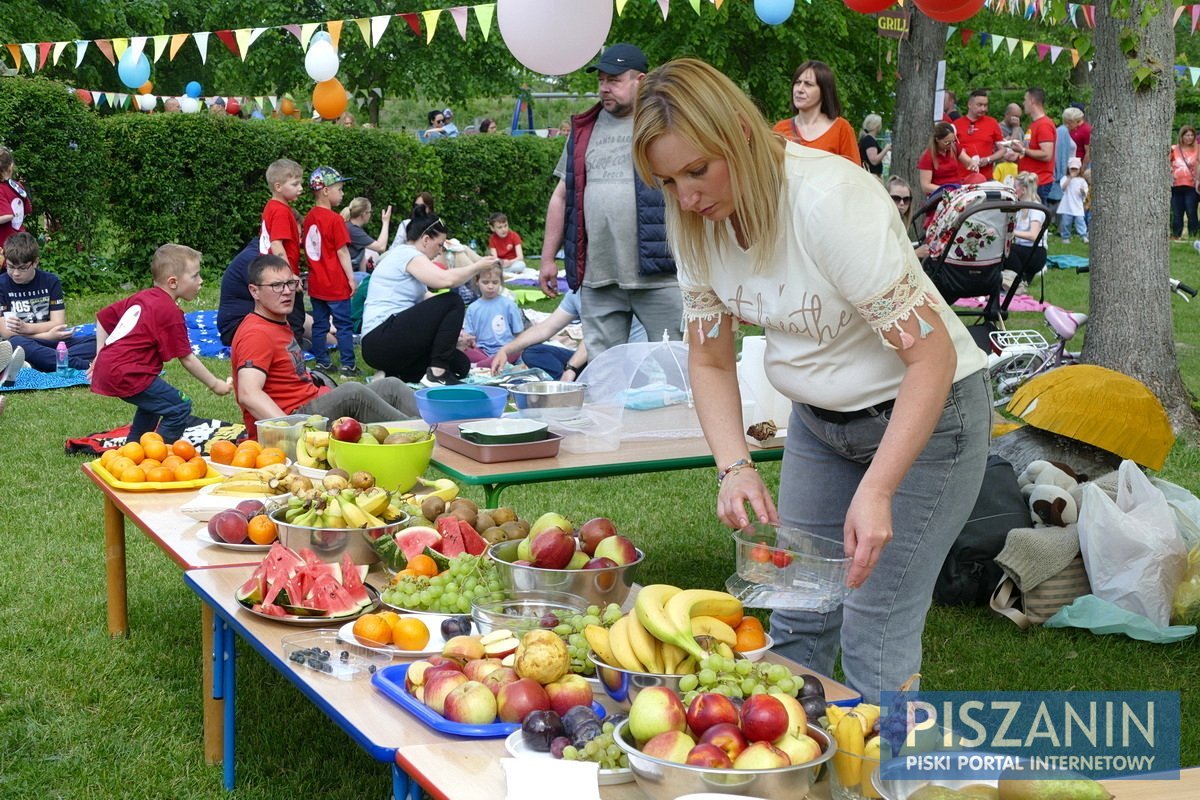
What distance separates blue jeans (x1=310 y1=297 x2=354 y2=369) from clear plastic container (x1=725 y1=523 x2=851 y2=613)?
7.12m

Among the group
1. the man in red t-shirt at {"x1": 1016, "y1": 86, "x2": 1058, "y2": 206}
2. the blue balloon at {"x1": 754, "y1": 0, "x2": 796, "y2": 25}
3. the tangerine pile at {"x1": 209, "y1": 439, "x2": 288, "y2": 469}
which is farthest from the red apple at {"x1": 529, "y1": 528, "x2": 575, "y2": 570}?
the man in red t-shirt at {"x1": 1016, "y1": 86, "x2": 1058, "y2": 206}

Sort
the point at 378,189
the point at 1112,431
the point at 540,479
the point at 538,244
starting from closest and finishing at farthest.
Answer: the point at 540,479 → the point at 1112,431 → the point at 378,189 → the point at 538,244

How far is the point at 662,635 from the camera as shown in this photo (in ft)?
6.44

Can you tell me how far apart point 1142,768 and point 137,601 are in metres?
3.71

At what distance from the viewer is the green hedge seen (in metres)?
11.6

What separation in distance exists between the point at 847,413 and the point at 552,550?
630 millimetres

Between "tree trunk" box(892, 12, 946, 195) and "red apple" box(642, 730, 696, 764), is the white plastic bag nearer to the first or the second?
"red apple" box(642, 730, 696, 764)

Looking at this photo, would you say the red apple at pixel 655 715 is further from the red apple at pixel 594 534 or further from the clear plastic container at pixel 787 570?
the red apple at pixel 594 534

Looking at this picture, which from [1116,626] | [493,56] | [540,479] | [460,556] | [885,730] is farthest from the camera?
[493,56]

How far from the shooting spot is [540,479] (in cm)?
379

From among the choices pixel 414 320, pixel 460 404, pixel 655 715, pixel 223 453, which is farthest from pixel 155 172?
pixel 655 715

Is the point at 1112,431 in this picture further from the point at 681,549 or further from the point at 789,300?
the point at 789,300

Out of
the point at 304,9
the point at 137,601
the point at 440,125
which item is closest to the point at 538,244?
the point at 440,125

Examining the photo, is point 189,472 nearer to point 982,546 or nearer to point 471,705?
point 471,705
